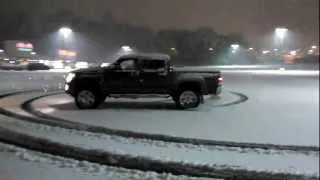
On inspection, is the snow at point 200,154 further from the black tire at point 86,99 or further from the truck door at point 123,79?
the truck door at point 123,79

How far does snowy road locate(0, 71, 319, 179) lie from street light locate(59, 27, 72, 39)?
2070cm

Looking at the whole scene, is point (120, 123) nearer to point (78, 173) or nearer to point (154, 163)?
point (154, 163)

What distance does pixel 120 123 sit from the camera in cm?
1230

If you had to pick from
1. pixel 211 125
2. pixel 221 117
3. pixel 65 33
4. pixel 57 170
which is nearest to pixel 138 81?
pixel 221 117

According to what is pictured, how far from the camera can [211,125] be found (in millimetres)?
11781

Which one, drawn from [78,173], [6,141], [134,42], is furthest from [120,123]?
[134,42]

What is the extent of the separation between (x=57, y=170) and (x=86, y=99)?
9123mm

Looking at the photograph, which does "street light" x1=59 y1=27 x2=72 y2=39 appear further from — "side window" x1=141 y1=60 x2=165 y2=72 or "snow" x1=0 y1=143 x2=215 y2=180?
"snow" x1=0 y1=143 x2=215 y2=180

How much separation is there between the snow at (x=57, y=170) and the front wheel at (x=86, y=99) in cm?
786

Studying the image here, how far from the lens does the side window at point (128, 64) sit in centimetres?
1616

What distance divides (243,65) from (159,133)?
314 inches

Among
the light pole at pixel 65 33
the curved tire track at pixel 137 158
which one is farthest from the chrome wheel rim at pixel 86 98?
the light pole at pixel 65 33

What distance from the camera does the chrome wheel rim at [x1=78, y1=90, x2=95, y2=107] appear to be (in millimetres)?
15711

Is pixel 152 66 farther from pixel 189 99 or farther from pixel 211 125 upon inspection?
pixel 211 125
